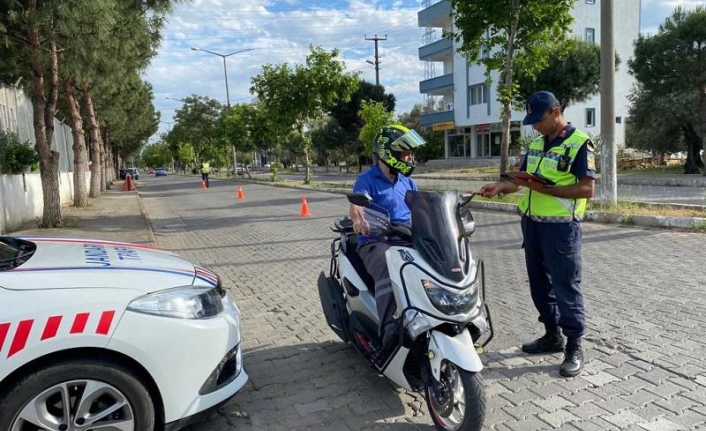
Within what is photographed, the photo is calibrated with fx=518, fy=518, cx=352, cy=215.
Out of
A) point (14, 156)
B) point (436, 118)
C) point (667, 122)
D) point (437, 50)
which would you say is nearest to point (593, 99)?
point (436, 118)

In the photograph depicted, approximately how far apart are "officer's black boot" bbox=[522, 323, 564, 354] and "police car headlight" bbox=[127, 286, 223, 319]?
249 centimetres

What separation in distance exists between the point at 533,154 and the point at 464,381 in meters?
1.89

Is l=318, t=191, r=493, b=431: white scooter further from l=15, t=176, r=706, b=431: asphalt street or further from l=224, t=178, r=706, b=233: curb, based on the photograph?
l=224, t=178, r=706, b=233: curb

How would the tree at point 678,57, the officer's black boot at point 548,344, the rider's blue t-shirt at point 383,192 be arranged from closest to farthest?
the rider's blue t-shirt at point 383,192 → the officer's black boot at point 548,344 → the tree at point 678,57

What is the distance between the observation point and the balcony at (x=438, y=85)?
45.2m

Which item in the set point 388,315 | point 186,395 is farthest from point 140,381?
point 388,315

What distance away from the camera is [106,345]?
255 cm

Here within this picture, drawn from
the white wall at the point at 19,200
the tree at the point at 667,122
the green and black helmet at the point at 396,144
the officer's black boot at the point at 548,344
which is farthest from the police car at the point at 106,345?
the tree at the point at 667,122

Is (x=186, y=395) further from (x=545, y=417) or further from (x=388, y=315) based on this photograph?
(x=545, y=417)

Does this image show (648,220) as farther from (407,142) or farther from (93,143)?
(93,143)

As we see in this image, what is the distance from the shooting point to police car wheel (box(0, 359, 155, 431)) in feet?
7.96

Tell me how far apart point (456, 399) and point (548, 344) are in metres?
1.55

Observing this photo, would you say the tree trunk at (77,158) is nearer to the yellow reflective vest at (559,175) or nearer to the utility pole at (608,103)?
the utility pole at (608,103)

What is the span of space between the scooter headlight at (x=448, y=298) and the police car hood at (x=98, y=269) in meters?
1.36
